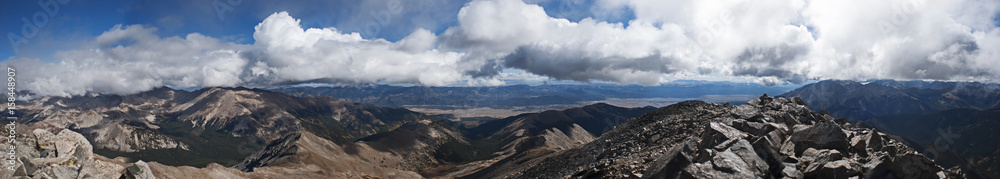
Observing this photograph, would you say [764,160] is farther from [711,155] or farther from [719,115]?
[719,115]

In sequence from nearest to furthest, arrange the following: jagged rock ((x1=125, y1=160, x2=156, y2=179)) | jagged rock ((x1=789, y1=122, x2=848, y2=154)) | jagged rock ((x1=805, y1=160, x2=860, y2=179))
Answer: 1. jagged rock ((x1=805, y1=160, x2=860, y2=179))
2. jagged rock ((x1=789, y1=122, x2=848, y2=154))
3. jagged rock ((x1=125, y1=160, x2=156, y2=179))

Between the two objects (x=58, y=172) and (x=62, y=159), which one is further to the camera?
(x=62, y=159)

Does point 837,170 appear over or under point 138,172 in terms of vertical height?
over

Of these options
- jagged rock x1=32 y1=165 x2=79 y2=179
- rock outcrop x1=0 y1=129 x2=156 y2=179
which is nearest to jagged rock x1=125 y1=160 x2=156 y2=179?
rock outcrop x1=0 y1=129 x2=156 y2=179

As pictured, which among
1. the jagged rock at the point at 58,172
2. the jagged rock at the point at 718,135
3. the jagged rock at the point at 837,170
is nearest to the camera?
the jagged rock at the point at 837,170

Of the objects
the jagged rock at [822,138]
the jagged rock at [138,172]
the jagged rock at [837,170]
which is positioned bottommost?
the jagged rock at [138,172]

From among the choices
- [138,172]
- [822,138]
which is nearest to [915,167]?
[822,138]

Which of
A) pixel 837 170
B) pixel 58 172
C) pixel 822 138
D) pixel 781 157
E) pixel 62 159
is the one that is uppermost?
pixel 822 138

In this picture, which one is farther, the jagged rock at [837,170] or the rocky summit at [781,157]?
the rocky summit at [781,157]

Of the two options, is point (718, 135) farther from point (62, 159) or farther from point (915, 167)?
point (62, 159)

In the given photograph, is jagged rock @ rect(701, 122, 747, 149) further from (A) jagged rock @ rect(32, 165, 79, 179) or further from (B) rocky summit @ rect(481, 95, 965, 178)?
(A) jagged rock @ rect(32, 165, 79, 179)

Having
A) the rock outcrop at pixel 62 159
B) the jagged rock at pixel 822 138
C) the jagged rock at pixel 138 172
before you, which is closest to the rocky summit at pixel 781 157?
the jagged rock at pixel 822 138

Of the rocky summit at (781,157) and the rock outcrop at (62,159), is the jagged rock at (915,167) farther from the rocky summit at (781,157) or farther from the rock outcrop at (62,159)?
the rock outcrop at (62,159)
